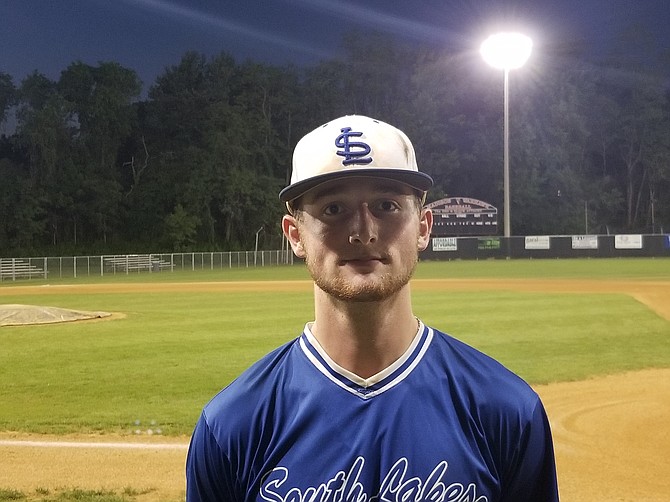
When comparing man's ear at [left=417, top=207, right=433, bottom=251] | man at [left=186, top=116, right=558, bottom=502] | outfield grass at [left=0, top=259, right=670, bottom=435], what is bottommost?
outfield grass at [left=0, top=259, right=670, bottom=435]

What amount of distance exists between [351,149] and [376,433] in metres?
0.63

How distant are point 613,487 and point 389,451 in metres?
4.04

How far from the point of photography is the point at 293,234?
1.73 metres

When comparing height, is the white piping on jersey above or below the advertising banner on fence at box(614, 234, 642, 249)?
below

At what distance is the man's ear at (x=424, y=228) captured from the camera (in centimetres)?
171

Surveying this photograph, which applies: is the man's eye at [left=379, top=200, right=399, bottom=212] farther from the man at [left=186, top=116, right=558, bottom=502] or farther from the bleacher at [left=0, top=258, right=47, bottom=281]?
the bleacher at [left=0, top=258, right=47, bottom=281]

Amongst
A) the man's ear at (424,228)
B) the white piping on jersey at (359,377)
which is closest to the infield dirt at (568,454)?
the white piping on jersey at (359,377)

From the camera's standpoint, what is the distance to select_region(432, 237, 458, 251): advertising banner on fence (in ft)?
142

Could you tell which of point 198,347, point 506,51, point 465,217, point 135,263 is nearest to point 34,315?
point 198,347

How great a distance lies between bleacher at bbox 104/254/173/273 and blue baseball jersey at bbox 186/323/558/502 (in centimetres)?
3635

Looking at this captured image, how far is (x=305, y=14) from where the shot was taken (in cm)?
8050

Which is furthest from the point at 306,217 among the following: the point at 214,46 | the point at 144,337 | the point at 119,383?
the point at 214,46

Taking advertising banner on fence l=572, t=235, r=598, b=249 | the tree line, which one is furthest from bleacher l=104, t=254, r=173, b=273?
advertising banner on fence l=572, t=235, r=598, b=249

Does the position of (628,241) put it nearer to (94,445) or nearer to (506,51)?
(506,51)
